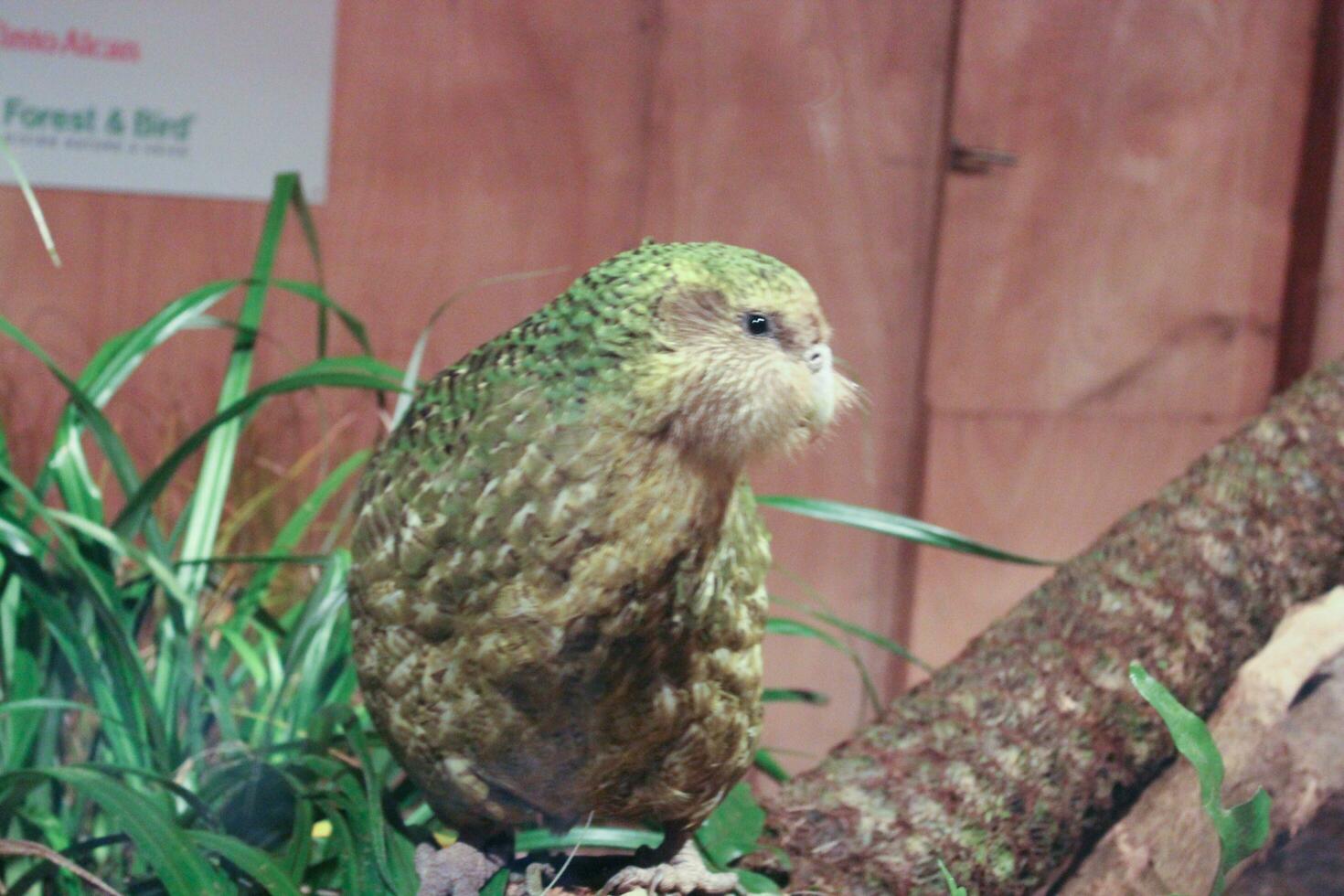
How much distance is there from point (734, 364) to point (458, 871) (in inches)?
15.9

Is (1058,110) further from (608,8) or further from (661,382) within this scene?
(661,382)

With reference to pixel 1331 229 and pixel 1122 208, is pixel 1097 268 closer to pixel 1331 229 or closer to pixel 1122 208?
pixel 1122 208

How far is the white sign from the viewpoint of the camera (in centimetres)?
116

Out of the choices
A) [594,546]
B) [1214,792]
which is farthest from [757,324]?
[1214,792]

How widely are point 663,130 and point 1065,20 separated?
45 centimetres

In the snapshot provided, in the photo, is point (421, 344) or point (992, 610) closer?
point (421, 344)

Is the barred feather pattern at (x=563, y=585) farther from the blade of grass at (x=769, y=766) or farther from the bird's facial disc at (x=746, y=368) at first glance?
the blade of grass at (x=769, y=766)

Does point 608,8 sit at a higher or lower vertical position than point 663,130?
higher

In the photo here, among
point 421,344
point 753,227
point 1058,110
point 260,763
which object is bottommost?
point 260,763

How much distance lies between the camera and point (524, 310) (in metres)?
1.37

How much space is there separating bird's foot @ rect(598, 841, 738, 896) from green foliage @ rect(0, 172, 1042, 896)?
0.07 meters

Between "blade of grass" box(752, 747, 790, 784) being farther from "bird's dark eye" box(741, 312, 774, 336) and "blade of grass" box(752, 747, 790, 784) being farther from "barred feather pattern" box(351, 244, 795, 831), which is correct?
"bird's dark eye" box(741, 312, 774, 336)

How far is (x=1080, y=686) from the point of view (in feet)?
3.65

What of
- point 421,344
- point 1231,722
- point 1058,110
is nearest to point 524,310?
point 421,344
